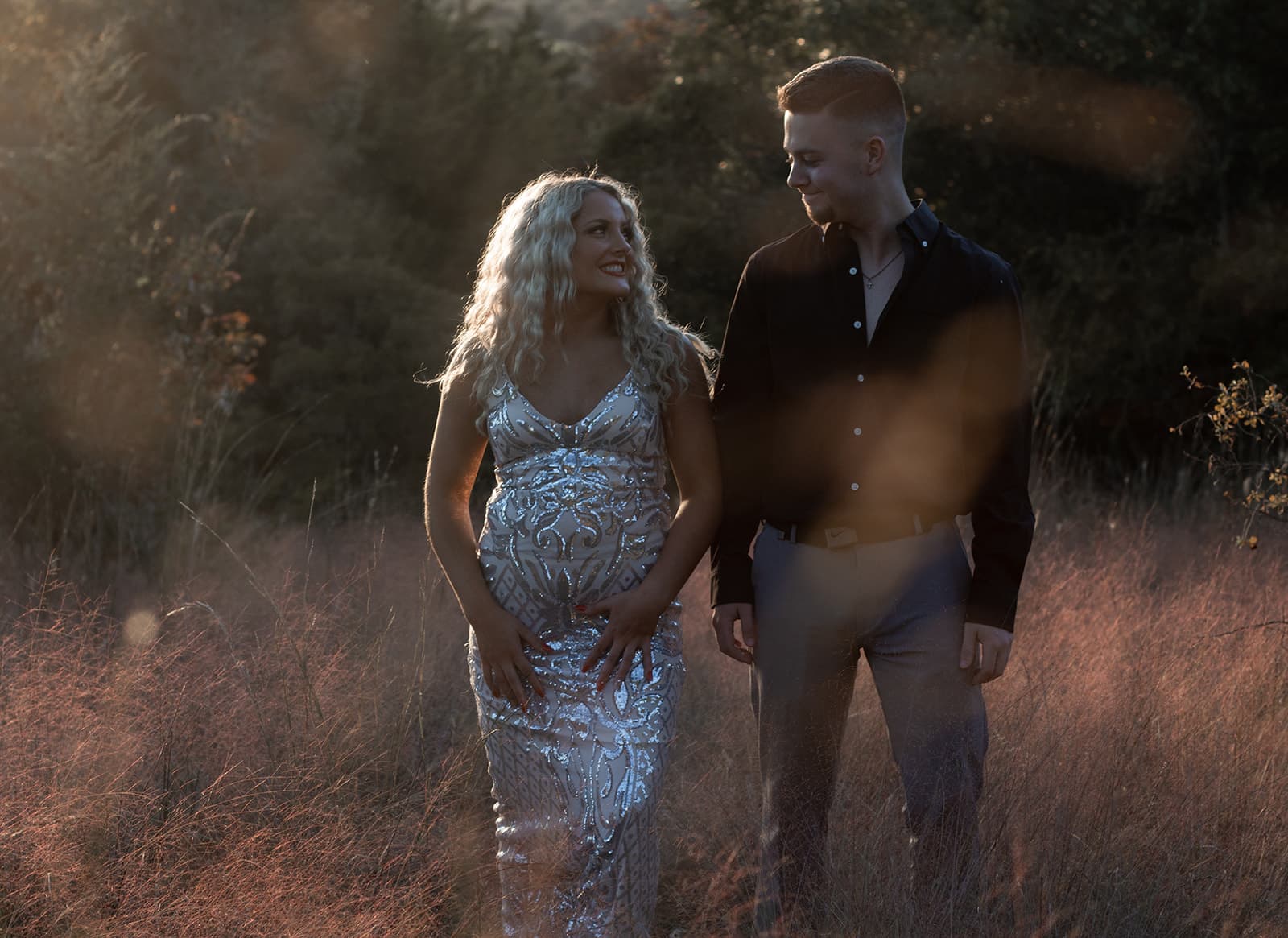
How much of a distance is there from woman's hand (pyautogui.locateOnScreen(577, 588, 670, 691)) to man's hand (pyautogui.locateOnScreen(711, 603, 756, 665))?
5.4 inches

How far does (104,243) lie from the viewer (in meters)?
8.66

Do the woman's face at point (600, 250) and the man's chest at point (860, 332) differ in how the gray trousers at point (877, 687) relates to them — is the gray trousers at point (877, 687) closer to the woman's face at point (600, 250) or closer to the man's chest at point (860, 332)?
the man's chest at point (860, 332)

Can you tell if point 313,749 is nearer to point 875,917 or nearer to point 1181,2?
point 875,917

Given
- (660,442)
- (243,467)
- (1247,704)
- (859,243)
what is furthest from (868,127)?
(243,467)

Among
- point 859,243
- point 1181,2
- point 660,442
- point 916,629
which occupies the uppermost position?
point 1181,2

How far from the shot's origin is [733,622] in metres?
3.22

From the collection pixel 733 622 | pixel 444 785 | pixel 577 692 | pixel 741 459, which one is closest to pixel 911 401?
pixel 741 459

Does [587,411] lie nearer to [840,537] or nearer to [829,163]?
[840,537]

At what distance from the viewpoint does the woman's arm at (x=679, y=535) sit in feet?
10.5

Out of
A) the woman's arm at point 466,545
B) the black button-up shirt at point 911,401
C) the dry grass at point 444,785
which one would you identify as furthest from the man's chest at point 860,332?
the dry grass at point 444,785

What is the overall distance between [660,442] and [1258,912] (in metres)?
1.89

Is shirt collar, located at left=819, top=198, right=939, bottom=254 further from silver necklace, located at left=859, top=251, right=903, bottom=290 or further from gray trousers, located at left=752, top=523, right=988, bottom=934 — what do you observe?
gray trousers, located at left=752, top=523, right=988, bottom=934

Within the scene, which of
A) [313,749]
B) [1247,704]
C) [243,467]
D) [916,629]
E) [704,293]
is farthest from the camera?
[704,293]

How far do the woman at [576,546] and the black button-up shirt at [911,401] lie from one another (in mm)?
283
